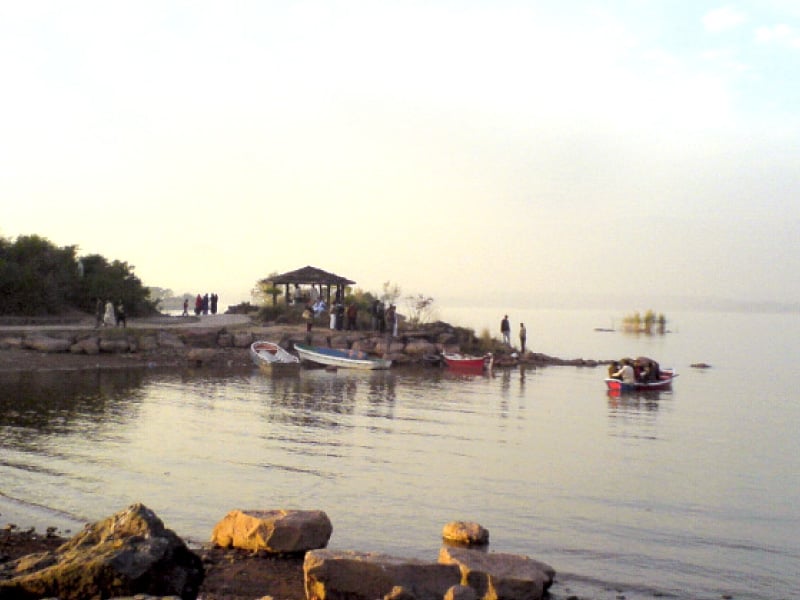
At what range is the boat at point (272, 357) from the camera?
3972 centimetres

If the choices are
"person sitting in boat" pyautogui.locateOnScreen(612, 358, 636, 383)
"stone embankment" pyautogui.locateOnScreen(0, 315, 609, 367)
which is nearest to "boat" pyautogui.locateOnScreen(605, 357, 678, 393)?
"person sitting in boat" pyautogui.locateOnScreen(612, 358, 636, 383)

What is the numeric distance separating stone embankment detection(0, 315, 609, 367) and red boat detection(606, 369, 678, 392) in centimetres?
1080

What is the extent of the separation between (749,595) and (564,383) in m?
29.7

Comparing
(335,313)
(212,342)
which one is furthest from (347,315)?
(212,342)

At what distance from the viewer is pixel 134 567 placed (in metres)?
7.93

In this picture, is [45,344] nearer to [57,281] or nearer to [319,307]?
[57,281]

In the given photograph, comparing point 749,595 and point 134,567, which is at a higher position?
point 134,567

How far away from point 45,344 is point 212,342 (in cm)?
841

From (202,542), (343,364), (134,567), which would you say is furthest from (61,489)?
(343,364)

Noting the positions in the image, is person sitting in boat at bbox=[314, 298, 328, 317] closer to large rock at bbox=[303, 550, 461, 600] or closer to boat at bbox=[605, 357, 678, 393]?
boat at bbox=[605, 357, 678, 393]

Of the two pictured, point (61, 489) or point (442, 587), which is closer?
point (442, 587)

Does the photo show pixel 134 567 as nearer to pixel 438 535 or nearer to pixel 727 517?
pixel 438 535

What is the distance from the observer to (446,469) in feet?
56.1

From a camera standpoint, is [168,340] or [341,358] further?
[341,358]
